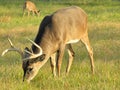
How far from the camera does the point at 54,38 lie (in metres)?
8.62

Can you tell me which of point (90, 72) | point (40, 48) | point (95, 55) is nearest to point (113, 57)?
point (95, 55)

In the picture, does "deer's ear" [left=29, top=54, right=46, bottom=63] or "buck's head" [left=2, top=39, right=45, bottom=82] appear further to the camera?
"deer's ear" [left=29, top=54, right=46, bottom=63]

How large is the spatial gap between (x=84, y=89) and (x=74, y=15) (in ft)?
9.30

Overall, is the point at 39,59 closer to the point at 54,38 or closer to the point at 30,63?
the point at 30,63

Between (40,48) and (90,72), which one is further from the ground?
(40,48)

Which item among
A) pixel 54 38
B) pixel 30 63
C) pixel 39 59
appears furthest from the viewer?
pixel 54 38

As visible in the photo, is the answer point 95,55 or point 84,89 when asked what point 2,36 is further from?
point 84,89

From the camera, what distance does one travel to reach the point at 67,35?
905cm

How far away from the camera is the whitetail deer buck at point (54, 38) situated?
8039 mm

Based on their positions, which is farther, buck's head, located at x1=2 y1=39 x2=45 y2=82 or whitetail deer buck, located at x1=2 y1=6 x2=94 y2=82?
whitetail deer buck, located at x1=2 y1=6 x2=94 y2=82

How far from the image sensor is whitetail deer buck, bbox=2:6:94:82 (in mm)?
8039

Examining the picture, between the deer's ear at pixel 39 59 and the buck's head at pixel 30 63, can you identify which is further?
the deer's ear at pixel 39 59

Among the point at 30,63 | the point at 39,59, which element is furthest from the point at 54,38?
the point at 30,63

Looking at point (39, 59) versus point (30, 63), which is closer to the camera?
point (30, 63)
